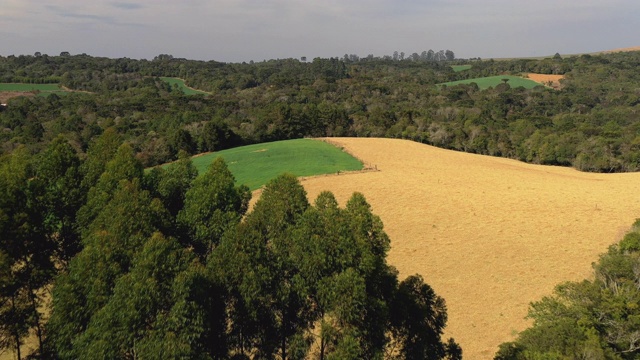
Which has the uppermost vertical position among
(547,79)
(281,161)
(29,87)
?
(547,79)

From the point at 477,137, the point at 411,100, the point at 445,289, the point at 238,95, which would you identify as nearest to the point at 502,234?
the point at 445,289

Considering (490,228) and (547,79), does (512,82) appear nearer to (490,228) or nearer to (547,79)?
(547,79)

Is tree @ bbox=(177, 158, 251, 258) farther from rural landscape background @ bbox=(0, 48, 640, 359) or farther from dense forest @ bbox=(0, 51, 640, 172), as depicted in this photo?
dense forest @ bbox=(0, 51, 640, 172)

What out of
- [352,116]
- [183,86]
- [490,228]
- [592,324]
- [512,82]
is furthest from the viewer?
[183,86]

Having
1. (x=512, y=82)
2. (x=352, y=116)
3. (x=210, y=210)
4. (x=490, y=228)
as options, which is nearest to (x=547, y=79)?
(x=512, y=82)

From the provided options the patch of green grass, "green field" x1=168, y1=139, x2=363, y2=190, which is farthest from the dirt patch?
the patch of green grass

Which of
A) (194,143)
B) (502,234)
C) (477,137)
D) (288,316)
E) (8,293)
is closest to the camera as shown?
(288,316)

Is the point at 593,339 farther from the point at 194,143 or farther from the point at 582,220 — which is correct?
the point at 194,143
